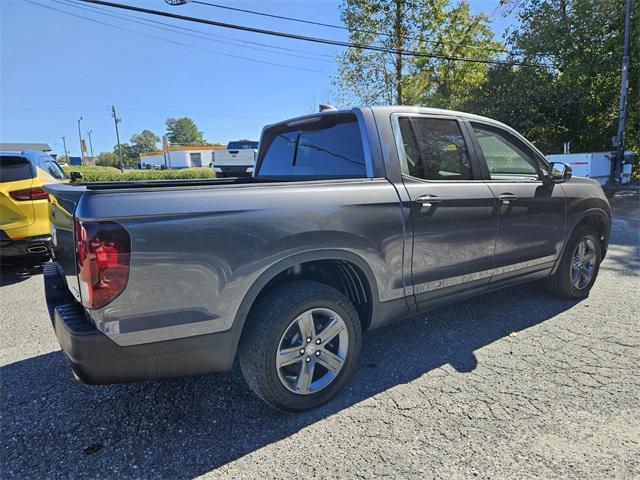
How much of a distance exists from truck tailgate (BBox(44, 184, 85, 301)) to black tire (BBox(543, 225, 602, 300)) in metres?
4.12

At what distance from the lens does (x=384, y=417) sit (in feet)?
7.91

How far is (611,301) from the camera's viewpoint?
4.18m

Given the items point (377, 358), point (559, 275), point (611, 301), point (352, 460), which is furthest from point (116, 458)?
point (611, 301)

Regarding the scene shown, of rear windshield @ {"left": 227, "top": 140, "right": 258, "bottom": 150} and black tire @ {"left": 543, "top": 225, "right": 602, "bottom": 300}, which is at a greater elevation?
rear windshield @ {"left": 227, "top": 140, "right": 258, "bottom": 150}

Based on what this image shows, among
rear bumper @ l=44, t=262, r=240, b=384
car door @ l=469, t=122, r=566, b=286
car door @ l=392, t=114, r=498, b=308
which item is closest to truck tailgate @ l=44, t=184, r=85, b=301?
rear bumper @ l=44, t=262, r=240, b=384

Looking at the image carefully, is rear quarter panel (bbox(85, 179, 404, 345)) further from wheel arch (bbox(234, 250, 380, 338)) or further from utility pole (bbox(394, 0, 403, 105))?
utility pole (bbox(394, 0, 403, 105))

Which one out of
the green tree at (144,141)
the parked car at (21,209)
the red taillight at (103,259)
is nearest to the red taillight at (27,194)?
the parked car at (21,209)

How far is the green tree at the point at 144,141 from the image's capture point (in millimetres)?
120875

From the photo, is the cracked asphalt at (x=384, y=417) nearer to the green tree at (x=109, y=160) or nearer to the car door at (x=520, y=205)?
the car door at (x=520, y=205)

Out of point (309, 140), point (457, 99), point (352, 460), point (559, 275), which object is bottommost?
point (352, 460)

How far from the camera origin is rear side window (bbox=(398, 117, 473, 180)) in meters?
2.89

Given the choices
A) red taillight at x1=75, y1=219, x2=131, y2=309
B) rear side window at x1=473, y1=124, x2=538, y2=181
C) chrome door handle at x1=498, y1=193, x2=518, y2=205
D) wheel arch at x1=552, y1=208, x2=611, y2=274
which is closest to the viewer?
red taillight at x1=75, y1=219, x2=131, y2=309

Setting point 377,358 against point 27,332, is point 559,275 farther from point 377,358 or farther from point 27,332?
point 27,332

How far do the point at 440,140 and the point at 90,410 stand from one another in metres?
3.04
